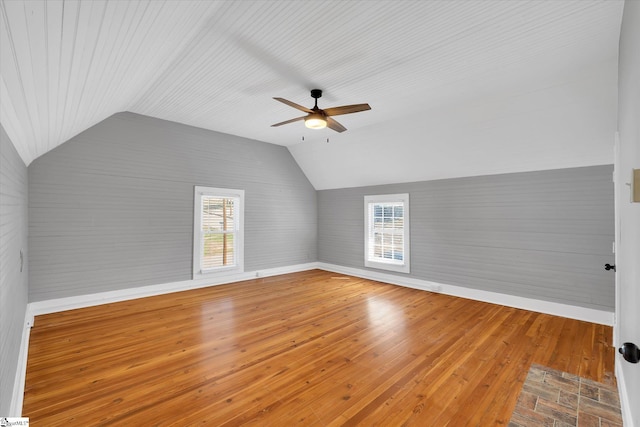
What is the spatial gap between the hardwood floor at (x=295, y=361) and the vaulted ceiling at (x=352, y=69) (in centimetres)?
205

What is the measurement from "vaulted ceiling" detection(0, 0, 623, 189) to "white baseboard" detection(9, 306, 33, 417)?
6.02ft

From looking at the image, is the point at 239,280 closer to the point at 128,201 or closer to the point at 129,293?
the point at 129,293

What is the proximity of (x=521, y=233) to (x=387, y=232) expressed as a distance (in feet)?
8.17

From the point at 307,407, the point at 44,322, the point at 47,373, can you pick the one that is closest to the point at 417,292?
the point at 307,407

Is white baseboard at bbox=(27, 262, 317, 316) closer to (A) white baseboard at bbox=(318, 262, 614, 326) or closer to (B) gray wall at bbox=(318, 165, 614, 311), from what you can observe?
(A) white baseboard at bbox=(318, 262, 614, 326)

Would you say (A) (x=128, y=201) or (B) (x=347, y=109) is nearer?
(B) (x=347, y=109)

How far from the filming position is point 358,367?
2615mm

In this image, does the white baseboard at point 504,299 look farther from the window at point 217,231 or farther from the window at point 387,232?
the window at point 217,231

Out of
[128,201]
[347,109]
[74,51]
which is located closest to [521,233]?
[347,109]

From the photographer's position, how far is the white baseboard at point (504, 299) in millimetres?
3809

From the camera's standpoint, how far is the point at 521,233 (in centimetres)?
448

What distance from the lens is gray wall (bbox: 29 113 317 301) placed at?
406 centimetres

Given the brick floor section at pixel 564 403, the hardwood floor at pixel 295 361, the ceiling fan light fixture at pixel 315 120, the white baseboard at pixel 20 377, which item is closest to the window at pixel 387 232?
the hardwood floor at pixel 295 361

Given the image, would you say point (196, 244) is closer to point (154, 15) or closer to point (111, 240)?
point (111, 240)
